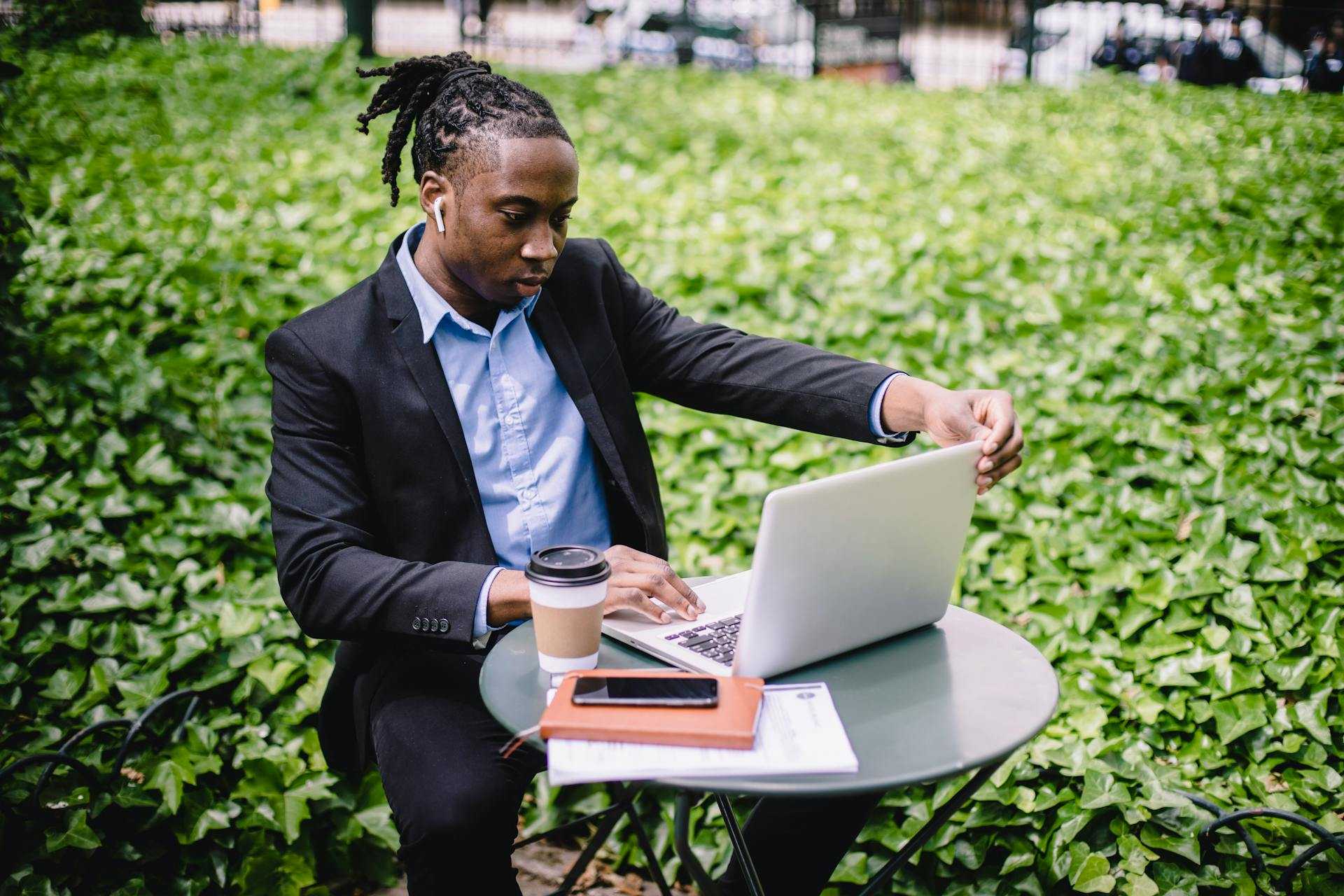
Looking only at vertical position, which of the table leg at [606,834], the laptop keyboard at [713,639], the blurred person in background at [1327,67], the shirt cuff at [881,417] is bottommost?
the table leg at [606,834]

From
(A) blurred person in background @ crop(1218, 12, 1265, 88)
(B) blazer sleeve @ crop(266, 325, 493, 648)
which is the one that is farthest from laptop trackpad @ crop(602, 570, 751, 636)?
(A) blurred person in background @ crop(1218, 12, 1265, 88)

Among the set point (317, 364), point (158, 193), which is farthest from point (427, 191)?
point (158, 193)

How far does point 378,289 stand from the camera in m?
2.19

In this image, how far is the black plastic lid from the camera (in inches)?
64.8

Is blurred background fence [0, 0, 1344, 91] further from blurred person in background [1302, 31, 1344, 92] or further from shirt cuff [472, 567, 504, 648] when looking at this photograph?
shirt cuff [472, 567, 504, 648]

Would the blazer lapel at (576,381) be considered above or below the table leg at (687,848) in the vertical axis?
above

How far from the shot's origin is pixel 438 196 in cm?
212

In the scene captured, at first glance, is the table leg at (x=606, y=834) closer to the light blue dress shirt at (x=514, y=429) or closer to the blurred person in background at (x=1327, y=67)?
the light blue dress shirt at (x=514, y=429)

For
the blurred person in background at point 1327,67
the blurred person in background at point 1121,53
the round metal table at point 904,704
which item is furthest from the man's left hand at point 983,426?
the blurred person in background at point 1121,53

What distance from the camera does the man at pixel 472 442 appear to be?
6.16ft

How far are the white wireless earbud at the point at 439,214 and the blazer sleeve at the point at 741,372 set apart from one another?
478mm

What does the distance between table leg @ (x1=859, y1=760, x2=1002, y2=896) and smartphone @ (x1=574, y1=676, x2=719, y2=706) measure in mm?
443

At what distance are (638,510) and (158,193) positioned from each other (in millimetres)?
4473

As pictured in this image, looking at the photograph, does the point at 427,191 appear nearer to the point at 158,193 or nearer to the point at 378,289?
the point at 378,289
